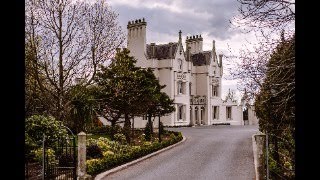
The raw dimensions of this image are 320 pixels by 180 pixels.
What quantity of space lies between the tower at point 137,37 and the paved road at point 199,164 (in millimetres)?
21458

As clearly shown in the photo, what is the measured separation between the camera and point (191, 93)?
178ft

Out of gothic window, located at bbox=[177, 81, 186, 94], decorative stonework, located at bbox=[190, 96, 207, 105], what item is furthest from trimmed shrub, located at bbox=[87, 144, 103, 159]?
decorative stonework, located at bbox=[190, 96, 207, 105]

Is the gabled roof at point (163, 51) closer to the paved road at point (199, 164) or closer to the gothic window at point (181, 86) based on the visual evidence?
the gothic window at point (181, 86)

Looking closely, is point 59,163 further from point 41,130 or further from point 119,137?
point 119,137

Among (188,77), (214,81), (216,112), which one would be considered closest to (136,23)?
(188,77)

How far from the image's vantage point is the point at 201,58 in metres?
55.7

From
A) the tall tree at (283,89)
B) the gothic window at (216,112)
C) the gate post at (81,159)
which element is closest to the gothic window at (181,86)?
the gothic window at (216,112)

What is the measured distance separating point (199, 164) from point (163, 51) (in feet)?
101

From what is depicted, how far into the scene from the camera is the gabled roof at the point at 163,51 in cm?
4841

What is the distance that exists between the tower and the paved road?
21458mm

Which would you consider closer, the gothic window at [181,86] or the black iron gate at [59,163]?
the black iron gate at [59,163]

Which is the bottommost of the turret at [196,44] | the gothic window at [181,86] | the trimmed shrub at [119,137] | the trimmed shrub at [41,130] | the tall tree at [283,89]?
the trimmed shrub at [119,137]

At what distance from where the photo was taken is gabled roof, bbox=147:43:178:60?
159ft
